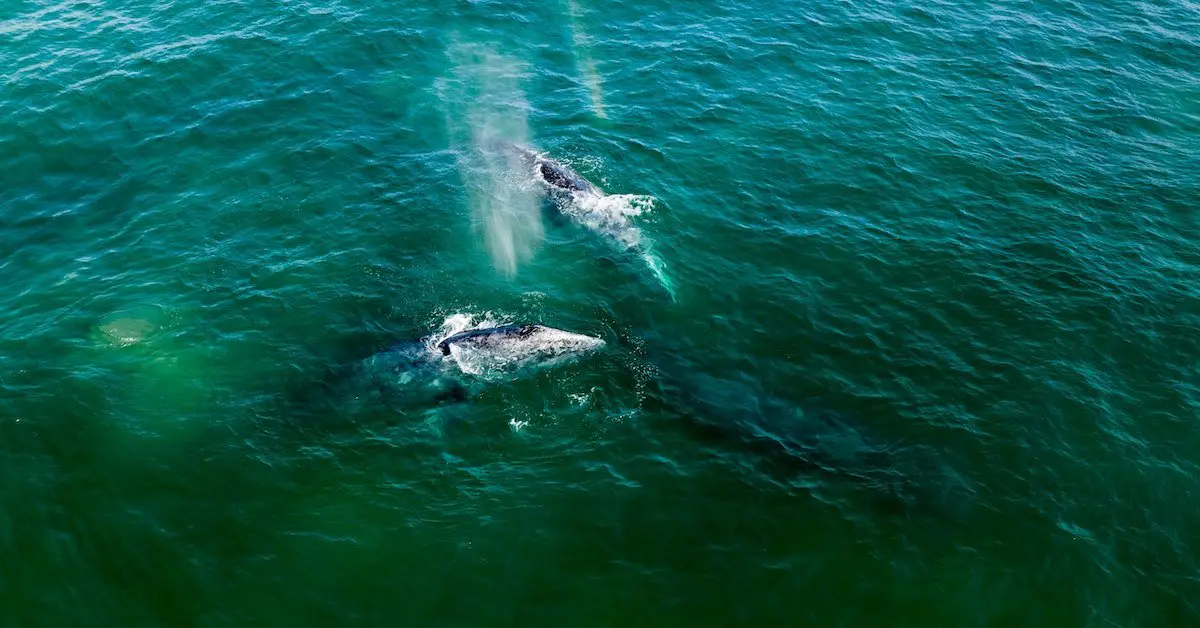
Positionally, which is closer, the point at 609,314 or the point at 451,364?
the point at 451,364

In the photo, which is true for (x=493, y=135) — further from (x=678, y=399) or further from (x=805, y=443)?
(x=805, y=443)

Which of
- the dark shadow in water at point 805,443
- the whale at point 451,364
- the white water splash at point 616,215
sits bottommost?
the dark shadow in water at point 805,443

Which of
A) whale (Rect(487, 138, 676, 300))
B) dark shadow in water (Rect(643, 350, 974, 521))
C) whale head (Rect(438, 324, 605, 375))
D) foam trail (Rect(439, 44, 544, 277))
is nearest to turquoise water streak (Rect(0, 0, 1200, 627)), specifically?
dark shadow in water (Rect(643, 350, 974, 521))

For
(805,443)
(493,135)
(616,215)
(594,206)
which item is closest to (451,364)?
(594,206)

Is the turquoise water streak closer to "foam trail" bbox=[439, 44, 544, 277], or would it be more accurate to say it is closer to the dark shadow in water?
the dark shadow in water

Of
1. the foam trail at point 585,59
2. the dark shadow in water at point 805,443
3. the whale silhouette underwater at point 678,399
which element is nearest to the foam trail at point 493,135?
the foam trail at point 585,59

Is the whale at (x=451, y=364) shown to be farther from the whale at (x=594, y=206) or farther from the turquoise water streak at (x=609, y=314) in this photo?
the whale at (x=594, y=206)

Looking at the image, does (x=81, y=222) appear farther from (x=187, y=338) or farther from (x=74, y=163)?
(x=187, y=338)
